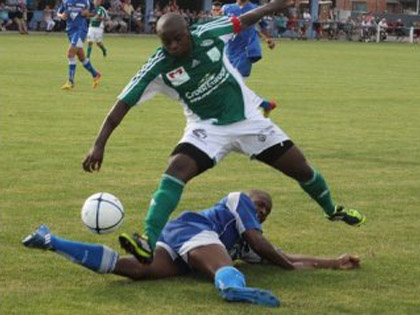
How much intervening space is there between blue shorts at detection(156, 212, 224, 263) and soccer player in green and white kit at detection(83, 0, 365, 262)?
0.26m

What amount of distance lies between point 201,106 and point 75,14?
16498mm

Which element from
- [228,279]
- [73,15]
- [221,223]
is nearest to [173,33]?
[221,223]

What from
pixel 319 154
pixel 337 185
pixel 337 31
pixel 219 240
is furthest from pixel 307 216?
pixel 337 31

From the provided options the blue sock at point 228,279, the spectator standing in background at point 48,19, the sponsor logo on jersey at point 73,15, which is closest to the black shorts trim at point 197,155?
the blue sock at point 228,279

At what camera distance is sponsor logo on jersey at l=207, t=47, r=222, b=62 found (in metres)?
7.30

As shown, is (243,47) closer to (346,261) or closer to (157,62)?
(157,62)

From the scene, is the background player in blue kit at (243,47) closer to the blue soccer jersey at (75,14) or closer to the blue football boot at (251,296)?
the blue soccer jersey at (75,14)

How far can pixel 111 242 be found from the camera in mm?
7934

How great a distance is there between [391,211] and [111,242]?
308cm

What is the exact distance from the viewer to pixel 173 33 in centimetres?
698

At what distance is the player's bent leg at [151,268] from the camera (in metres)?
6.74

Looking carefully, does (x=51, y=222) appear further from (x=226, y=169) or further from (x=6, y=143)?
(x=6, y=143)

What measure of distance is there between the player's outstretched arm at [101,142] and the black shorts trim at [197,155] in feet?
1.64

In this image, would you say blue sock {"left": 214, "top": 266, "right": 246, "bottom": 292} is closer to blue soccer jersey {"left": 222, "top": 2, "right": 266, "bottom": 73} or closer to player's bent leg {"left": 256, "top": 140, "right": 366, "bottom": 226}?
player's bent leg {"left": 256, "top": 140, "right": 366, "bottom": 226}
